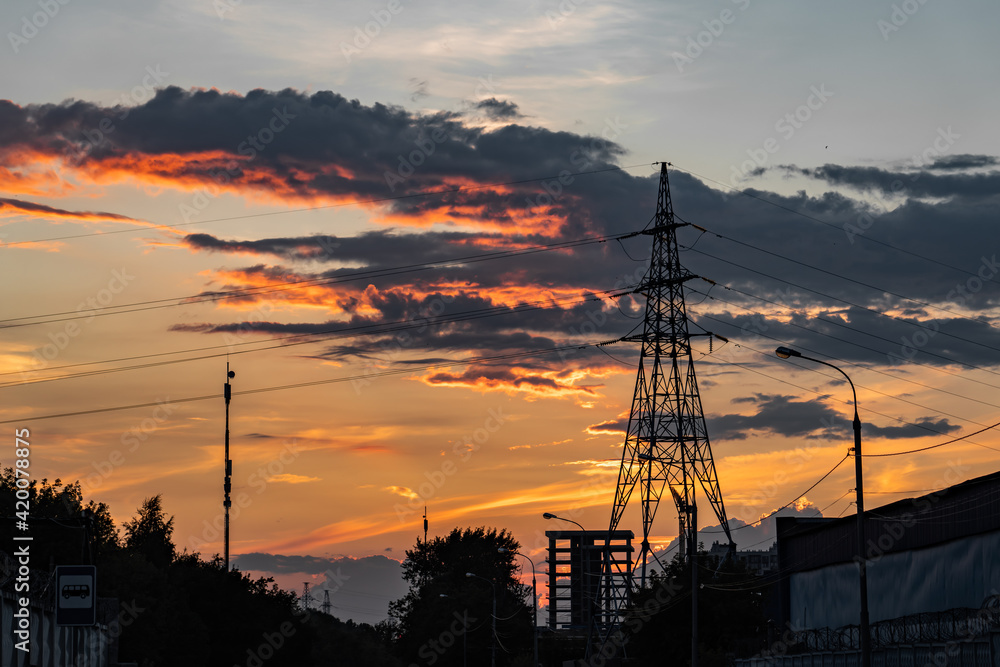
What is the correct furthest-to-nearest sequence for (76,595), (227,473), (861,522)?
(227,473), (76,595), (861,522)

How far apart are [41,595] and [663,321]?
122 feet

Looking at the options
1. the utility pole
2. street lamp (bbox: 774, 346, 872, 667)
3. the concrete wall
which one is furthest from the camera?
the utility pole

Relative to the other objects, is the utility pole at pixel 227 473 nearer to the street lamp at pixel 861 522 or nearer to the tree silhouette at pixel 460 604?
the tree silhouette at pixel 460 604

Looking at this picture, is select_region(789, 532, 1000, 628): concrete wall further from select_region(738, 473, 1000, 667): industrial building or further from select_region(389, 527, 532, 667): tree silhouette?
select_region(389, 527, 532, 667): tree silhouette

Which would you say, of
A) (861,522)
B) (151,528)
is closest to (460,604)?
(151,528)

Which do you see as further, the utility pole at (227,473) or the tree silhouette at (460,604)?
the tree silhouette at (460,604)

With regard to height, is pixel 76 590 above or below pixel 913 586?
below

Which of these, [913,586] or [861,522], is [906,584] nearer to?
[913,586]

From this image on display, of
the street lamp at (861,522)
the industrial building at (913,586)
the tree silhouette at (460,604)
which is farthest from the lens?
the tree silhouette at (460,604)

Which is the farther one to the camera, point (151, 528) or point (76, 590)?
point (151, 528)

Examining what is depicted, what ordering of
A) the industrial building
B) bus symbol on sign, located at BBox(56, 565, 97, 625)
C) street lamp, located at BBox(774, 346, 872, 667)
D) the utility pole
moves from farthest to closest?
the utility pole < the industrial building < bus symbol on sign, located at BBox(56, 565, 97, 625) < street lamp, located at BBox(774, 346, 872, 667)

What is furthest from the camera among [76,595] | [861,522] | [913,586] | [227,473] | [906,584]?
[227,473]

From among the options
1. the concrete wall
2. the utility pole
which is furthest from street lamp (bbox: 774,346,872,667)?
the utility pole

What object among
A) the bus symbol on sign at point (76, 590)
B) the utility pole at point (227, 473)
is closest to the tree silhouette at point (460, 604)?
the utility pole at point (227, 473)
